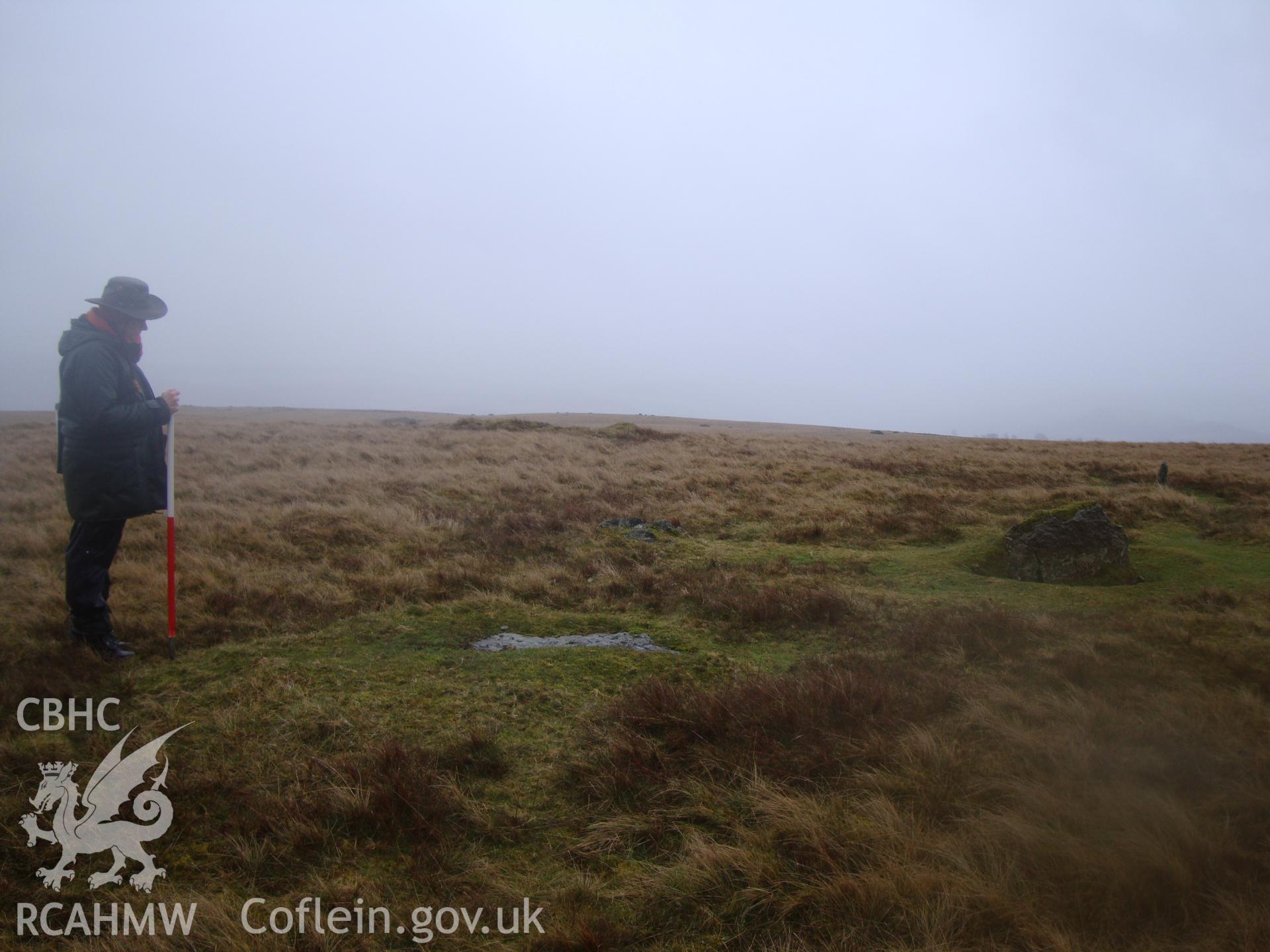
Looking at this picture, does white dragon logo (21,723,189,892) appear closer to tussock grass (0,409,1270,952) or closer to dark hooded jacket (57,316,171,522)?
tussock grass (0,409,1270,952)

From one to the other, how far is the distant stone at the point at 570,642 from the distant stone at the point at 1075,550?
524 centimetres

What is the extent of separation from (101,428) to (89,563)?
1.16 meters

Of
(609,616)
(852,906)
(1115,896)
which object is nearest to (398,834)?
(852,906)

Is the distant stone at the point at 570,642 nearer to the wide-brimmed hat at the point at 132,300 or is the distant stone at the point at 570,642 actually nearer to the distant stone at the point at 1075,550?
the wide-brimmed hat at the point at 132,300

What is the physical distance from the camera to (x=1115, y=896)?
2439mm

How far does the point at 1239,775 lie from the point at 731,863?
2.60 metres

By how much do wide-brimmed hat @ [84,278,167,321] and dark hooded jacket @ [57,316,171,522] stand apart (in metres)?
0.26

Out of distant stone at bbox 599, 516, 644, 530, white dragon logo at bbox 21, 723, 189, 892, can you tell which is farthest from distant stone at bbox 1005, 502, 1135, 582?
white dragon logo at bbox 21, 723, 189, 892

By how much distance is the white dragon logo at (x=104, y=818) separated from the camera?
2.99 meters

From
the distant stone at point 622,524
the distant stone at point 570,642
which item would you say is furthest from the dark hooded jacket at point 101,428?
the distant stone at point 622,524

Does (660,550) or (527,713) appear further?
(660,550)

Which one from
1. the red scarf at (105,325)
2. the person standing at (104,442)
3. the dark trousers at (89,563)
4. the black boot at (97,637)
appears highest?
the red scarf at (105,325)

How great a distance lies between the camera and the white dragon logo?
9.80 feet

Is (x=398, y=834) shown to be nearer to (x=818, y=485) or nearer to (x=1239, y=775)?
(x=1239, y=775)
